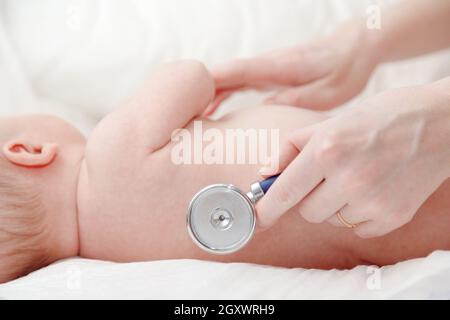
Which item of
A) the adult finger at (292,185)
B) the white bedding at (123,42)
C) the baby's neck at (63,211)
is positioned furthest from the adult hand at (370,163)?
the white bedding at (123,42)

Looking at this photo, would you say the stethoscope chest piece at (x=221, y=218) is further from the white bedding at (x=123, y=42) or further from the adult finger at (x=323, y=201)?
the white bedding at (x=123, y=42)

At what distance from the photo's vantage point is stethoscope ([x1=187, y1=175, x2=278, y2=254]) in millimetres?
990

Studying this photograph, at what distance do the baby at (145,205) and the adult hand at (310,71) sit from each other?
9.8 inches

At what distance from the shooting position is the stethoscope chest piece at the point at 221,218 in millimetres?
990

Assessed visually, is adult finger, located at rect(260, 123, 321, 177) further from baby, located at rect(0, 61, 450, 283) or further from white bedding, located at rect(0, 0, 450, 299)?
white bedding, located at rect(0, 0, 450, 299)

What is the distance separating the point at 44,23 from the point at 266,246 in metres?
1.03

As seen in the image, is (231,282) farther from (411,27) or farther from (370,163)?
(411,27)

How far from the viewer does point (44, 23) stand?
5.80 ft

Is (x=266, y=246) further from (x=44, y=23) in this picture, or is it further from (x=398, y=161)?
(x=44, y=23)

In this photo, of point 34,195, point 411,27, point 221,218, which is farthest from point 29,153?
point 411,27

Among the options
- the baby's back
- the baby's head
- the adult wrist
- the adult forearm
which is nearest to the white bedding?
the adult forearm

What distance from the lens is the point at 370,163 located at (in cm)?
96

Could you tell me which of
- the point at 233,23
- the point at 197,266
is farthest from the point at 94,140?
the point at 233,23

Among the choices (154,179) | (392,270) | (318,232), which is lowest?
(392,270)
